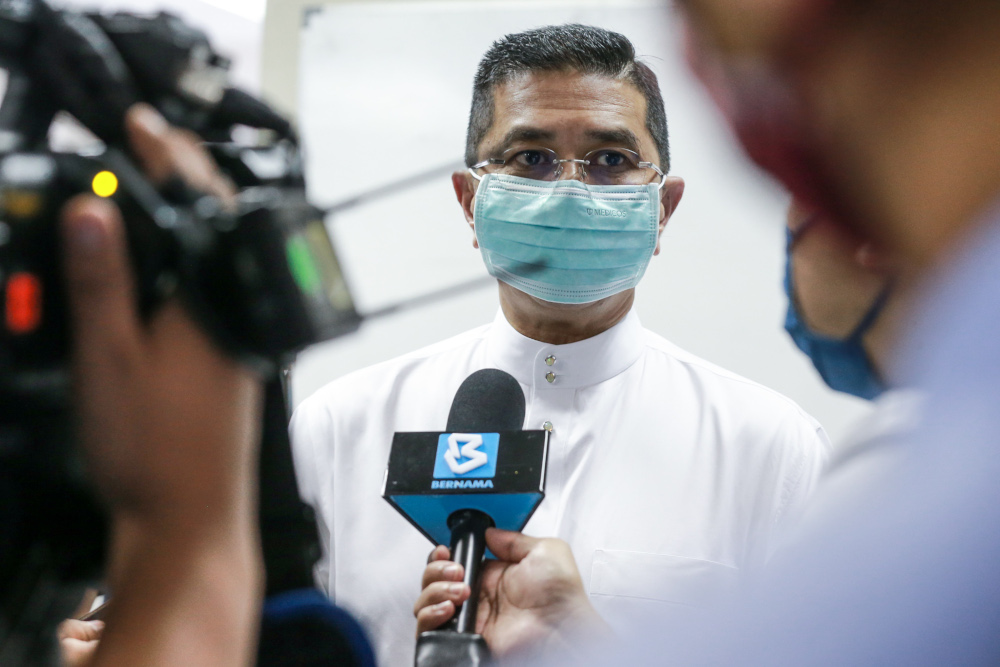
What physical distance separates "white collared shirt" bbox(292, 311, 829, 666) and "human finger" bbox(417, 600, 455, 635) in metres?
0.37

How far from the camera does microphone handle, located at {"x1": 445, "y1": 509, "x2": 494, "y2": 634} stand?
0.67m

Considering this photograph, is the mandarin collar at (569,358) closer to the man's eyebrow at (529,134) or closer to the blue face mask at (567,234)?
the blue face mask at (567,234)

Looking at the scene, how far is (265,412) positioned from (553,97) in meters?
0.88

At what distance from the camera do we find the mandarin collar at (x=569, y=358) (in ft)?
4.02

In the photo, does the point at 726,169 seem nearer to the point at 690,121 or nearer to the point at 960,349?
the point at 960,349

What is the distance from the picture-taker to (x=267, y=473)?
517mm

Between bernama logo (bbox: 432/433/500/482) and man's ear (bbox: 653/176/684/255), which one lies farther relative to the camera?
man's ear (bbox: 653/176/684/255)

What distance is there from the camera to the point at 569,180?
1.21 metres

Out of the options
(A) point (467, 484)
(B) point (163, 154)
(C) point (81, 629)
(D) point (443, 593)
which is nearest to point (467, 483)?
(A) point (467, 484)

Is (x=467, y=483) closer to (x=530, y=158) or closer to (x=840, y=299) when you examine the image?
(x=840, y=299)

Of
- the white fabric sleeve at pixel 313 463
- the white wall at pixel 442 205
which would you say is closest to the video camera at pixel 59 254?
the white fabric sleeve at pixel 313 463

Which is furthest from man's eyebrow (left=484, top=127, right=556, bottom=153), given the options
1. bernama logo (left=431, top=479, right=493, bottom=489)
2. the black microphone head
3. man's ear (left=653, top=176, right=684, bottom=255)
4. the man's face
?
bernama logo (left=431, top=479, right=493, bottom=489)

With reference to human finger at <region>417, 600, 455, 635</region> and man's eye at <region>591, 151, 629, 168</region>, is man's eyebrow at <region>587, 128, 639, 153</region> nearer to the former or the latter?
man's eye at <region>591, 151, 629, 168</region>

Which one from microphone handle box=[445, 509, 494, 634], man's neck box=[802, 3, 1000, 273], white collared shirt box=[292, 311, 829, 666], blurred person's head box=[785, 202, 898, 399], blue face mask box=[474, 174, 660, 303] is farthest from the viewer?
blue face mask box=[474, 174, 660, 303]
